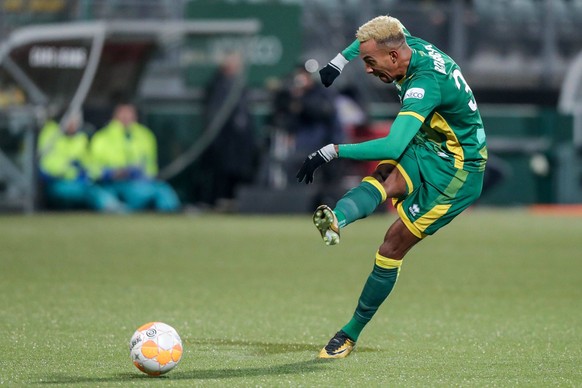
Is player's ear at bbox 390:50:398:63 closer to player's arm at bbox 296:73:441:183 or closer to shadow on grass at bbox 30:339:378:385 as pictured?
player's arm at bbox 296:73:441:183

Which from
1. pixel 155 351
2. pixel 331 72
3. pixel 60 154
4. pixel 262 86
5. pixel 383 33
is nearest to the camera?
pixel 155 351

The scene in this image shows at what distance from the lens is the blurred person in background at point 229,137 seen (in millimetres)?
21328

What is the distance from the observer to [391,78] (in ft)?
23.6

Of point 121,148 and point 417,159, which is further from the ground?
point 417,159

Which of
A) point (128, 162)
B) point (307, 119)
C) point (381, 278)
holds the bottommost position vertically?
point (128, 162)

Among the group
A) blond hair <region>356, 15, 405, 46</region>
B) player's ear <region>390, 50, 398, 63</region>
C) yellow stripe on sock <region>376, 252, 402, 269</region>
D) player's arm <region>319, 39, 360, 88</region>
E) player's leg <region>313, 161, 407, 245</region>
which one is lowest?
yellow stripe on sock <region>376, 252, 402, 269</region>

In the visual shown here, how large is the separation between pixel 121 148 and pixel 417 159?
540 inches

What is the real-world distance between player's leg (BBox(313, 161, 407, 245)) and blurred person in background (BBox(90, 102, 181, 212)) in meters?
13.6

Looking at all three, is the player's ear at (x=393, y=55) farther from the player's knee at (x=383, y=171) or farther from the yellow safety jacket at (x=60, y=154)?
the yellow safety jacket at (x=60, y=154)

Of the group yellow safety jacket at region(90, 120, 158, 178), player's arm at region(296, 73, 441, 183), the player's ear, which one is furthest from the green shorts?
yellow safety jacket at region(90, 120, 158, 178)

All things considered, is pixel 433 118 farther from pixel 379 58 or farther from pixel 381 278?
pixel 381 278

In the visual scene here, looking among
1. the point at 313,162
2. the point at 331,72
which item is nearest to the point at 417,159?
the point at 331,72

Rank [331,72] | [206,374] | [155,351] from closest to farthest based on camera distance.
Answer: [155,351] → [206,374] → [331,72]

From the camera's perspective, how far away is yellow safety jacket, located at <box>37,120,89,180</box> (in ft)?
66.0
